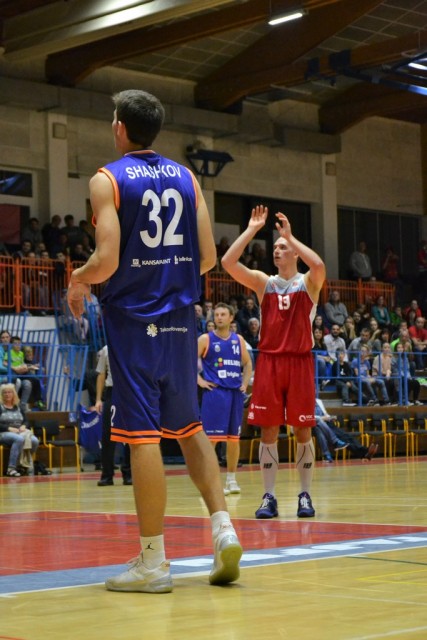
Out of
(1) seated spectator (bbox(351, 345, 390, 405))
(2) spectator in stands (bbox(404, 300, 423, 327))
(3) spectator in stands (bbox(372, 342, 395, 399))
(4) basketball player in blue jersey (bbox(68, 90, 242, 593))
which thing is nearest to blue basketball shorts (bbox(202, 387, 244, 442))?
(4) basketball player in blue jersey (bbox(68, 90, 242, 593))

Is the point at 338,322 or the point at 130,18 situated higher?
the point at 130,18

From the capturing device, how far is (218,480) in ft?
16.9

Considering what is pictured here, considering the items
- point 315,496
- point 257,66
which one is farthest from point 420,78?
point 315,496

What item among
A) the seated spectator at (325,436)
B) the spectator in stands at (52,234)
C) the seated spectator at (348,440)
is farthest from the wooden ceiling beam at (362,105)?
the seated spectator at (325,436)

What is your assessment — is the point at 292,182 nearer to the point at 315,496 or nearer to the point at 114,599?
the point at 315,496

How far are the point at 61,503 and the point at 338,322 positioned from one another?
17.3 metres

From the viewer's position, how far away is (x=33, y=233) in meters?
25.0

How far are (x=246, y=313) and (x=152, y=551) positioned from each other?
66.1 feet

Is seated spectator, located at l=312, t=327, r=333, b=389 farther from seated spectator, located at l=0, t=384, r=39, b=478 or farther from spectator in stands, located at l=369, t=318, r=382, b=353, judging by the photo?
seated spectator, located at l=0, t=384, r=39, b=478

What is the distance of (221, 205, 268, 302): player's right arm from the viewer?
7.53 meters

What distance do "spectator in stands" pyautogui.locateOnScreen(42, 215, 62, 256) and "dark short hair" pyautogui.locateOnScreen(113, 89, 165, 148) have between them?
19.8 m

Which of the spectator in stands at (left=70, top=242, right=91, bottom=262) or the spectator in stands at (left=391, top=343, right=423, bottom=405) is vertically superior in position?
the spectator in stands at (left=70, top=242, right=91, bottom=262)

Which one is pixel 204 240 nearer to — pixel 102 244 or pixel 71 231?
pixel 102 244

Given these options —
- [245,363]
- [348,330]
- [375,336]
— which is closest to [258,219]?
[245,363]
